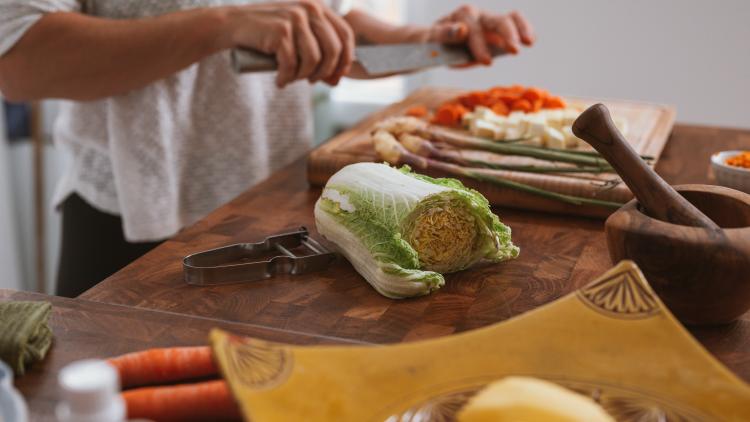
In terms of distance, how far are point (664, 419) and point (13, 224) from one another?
9.96 ft

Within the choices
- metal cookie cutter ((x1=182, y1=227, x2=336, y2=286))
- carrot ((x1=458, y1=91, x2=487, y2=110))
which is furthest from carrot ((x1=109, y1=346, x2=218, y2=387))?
carrot ((x1=458, y1=91, x2=487, y2=110))

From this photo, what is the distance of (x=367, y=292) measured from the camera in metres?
1.09

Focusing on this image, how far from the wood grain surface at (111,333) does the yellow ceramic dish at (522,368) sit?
0.19 m

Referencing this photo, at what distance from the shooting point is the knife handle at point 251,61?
1524 millimetres

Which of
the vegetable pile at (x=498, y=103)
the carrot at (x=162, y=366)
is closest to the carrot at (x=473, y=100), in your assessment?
the vegetable pile at (x=498, y=103)

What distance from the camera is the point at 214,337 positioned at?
68 cm

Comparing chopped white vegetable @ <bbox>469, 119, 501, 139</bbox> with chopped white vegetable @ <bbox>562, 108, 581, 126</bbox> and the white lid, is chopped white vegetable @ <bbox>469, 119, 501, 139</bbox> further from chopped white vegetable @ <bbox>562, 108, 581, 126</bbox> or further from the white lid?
the white lid

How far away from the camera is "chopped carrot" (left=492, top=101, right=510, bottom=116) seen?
1805 mm

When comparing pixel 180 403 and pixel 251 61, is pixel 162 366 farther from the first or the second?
pixel 251 61

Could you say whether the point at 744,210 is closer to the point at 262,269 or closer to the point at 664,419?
the point at 664,419

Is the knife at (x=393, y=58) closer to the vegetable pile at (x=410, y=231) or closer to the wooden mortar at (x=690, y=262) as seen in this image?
the vegetable pile at (x=410, y=231)

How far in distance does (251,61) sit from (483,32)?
0.75m

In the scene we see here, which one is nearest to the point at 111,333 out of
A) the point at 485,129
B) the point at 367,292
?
the point at 367,292

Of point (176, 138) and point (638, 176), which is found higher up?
point (638, 176)
